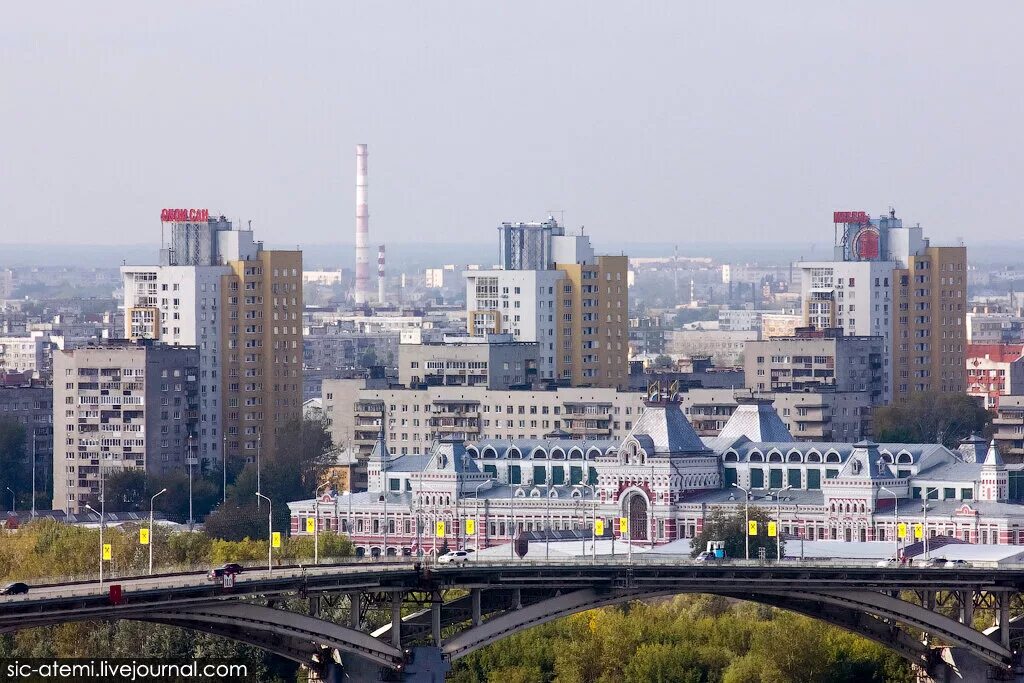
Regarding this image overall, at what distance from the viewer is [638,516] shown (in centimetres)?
16825

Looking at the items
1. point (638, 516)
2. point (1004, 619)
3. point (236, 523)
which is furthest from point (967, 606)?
point (236, 523)

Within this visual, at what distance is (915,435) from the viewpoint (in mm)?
196875

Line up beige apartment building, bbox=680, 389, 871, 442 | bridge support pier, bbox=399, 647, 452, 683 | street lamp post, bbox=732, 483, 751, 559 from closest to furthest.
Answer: bridge support pier, bbox=399, 647, 452, 683, street lamp post, bbox=732, 483, 751, 559, beige apartment building, bbox=680, 389, 871, 442

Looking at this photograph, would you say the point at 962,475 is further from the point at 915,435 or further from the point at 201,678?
the point at 201,678

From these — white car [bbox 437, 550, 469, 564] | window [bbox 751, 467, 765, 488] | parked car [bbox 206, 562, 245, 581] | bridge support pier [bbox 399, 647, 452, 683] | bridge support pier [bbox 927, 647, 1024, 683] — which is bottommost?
bridge support pier [bbox 927, 647, 1024, 683]

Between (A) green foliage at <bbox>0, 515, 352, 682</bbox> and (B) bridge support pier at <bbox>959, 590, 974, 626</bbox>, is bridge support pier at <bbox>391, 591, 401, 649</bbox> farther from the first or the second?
(B) bridge support pier at <bbox>959, 590, 974, 626</bbox>

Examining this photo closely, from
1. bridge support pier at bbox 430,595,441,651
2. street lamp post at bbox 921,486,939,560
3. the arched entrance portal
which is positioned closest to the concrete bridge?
bridge support pier at bbox 430,595,441,651

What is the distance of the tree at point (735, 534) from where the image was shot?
15312 cm

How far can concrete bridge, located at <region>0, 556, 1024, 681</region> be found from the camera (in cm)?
10244

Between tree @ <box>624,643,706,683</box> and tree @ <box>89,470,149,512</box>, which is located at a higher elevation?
tree @ <box>89,470,149,512</box>

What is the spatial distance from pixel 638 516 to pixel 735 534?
1210 centimetres

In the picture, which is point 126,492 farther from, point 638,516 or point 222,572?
point 222,572

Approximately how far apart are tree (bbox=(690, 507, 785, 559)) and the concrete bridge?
27.3 metres

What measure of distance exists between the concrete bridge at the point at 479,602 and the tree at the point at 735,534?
27.3 meters
